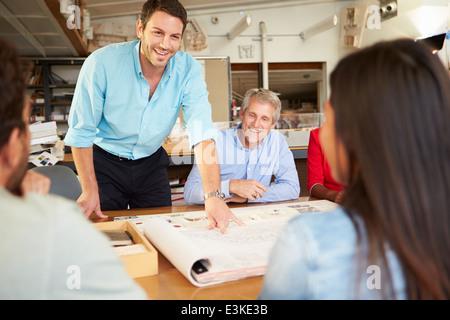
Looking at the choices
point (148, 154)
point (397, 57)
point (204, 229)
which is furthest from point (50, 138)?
point (397, 57)

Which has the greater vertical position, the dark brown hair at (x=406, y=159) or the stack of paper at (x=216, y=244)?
the dark brown hair at (x=406, y=159)

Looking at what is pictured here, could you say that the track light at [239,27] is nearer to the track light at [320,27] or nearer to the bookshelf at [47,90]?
the track light at [320,27]

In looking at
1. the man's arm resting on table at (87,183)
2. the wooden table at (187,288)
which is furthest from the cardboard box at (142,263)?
the man's arm resting on table at (87,183)

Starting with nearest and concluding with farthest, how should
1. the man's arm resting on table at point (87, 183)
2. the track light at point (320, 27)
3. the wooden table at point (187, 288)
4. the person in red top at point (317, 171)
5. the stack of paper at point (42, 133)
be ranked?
the wooden table at point (187, 288) < the man's arm resting on table at point (87, 183) < the person in red top at point (317, 171) < the stack of paper at point (42, 133) < the track light at point (320, 27)

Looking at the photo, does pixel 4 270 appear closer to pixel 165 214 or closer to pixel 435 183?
pixel 435 183

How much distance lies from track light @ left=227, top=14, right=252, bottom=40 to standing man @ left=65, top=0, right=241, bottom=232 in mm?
4441

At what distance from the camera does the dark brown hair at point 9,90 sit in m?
0.54

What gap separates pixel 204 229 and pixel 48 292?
72 cm

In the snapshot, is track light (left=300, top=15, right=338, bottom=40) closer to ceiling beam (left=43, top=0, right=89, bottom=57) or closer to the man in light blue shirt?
ceiling beam (left=43, top=0, right=89, bottom=57)

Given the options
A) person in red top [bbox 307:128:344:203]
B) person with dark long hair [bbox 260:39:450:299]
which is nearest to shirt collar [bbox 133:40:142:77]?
person in red top [bbox 307:128:344:203]

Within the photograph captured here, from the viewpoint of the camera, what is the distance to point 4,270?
0.51 meters

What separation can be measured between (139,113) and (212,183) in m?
0.58

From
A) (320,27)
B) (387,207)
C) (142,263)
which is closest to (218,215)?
(142,263)

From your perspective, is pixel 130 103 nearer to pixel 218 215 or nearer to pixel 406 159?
pixel 218 215
